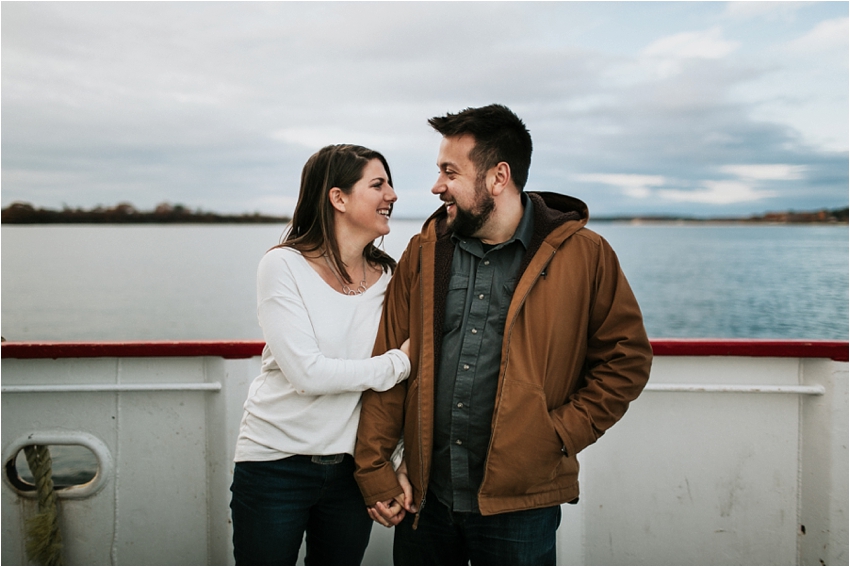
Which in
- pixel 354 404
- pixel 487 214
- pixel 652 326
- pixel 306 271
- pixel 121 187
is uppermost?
pixel 121 187

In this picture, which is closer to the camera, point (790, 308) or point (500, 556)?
point (500, 556)

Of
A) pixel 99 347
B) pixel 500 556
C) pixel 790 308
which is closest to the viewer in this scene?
pixel 500 556

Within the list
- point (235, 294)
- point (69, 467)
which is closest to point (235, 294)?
point (235, 294)

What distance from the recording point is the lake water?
3142cm

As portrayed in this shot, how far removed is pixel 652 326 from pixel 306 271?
35.4 m

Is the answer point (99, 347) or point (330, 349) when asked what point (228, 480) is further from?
point (330, 349)

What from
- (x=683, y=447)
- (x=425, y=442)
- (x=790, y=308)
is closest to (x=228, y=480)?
(x=425, y=442)

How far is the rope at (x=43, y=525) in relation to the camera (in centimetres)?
226

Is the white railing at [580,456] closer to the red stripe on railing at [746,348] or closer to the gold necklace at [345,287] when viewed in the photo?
the red stripe on railing at [746,348]

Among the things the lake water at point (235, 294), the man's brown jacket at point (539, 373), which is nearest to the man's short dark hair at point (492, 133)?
the man's brown jacket at point (539, 373)

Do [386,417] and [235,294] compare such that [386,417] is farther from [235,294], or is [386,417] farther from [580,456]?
[235,294]

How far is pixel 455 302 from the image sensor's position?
162 centimetres

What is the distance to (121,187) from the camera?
54.7m

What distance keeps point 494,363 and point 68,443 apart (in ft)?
6.06
